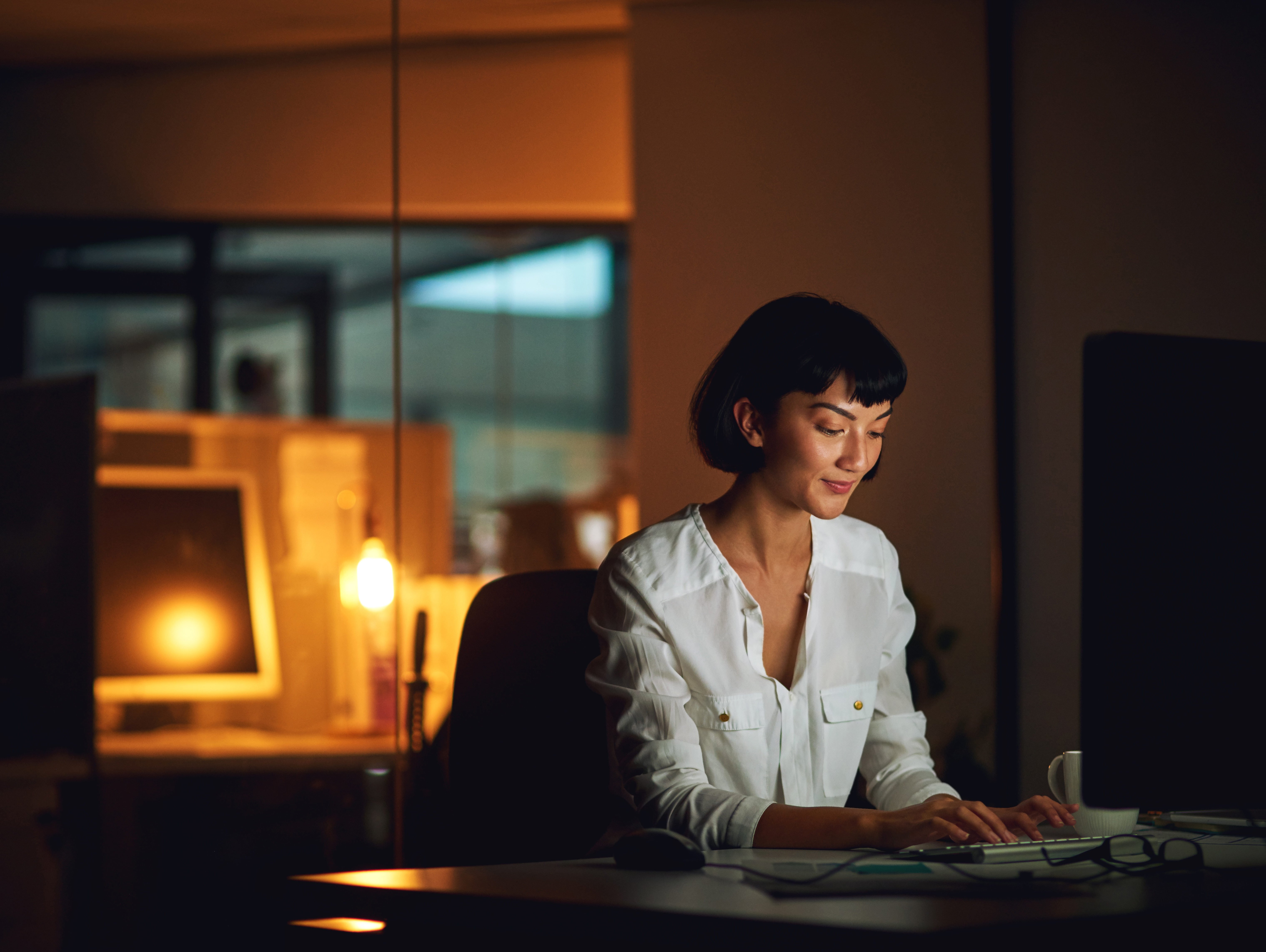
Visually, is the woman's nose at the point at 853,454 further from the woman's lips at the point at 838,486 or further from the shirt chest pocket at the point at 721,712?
the shirt chest pocket at the point at 721,712

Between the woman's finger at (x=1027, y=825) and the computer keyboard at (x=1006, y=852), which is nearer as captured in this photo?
the computer keyboard at (x=1006, y=852)

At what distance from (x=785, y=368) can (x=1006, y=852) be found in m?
0.70

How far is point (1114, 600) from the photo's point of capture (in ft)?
2.90

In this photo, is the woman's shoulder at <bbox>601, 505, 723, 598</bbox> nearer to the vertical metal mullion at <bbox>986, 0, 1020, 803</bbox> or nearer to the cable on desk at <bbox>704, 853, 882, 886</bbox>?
the cable on desk at <bbox>704, 853, 882, 886</bbox>

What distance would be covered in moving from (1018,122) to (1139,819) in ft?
5.01

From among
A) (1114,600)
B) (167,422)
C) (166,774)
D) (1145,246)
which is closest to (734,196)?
(1145,246)

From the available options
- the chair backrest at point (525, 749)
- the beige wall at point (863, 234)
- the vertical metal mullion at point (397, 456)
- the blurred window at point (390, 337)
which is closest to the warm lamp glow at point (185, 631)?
the vertical metal mullion at point (397, 456)

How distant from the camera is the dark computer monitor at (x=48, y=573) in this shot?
2328mm

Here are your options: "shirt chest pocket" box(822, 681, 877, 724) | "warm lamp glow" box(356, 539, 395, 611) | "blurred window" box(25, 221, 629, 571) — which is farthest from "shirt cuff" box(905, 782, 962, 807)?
"blurred window" box(25, 221, 629, 571)

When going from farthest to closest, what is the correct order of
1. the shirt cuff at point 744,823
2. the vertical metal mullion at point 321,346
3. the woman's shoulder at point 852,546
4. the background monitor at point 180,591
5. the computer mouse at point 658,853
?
the vertical metal mullion at point 321,346, the background monitor at point 180,591, the woman's shoulder at point 852,546, the shirt cuff at point 744,823, the computer mouse at point 658,853

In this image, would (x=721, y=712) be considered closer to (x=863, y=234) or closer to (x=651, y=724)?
(x=651, y=724)

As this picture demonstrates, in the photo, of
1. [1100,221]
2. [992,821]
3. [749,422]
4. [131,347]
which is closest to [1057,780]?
[992,821]

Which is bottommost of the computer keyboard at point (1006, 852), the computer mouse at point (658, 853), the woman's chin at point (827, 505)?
the computer keyboard at point (1006, 852)

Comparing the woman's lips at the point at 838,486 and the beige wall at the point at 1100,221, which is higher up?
the beige wall at the point at 1100,221
